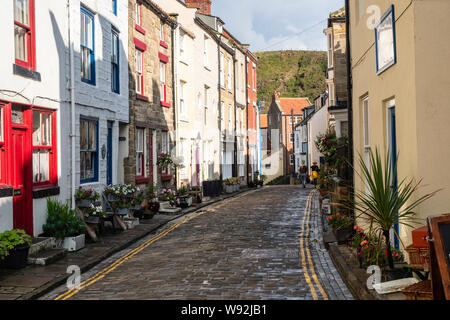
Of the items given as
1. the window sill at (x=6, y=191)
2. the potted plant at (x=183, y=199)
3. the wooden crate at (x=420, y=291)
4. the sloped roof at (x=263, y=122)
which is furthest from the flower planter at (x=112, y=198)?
the sloped roof at (x=263, y=122)

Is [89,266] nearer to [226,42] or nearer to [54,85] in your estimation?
[54,85]

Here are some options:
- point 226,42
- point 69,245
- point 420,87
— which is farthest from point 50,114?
point 226,42

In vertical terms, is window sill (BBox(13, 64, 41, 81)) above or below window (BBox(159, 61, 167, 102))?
below

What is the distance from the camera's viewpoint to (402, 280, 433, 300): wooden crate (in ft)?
18.0

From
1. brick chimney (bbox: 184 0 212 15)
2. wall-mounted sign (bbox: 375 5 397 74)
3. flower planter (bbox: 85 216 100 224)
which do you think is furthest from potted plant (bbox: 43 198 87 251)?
brick chimney (bbox: 184 0 212 15)

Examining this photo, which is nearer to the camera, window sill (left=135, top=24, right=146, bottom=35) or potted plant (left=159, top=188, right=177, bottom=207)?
window sill (left=135, top=24, right=146, bottom=35)

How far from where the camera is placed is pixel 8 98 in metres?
9.91

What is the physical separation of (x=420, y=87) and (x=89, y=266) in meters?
6.69

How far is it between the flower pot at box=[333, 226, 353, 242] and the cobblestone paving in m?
0.48

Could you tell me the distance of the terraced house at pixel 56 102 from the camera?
1012cm

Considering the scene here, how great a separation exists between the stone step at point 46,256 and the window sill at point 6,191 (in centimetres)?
125

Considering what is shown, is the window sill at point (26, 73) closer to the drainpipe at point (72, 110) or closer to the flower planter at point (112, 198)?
the drainpipe at point (72, 110)

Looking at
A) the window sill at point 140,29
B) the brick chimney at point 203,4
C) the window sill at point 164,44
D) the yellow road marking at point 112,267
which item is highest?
the brick chimney at point 203,4

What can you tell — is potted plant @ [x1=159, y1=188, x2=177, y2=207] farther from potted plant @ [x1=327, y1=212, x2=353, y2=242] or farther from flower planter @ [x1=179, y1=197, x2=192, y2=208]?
potted plant @ [x1=327, y1=212, x2=353, y2=242]
